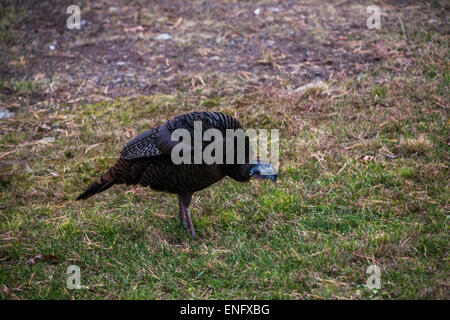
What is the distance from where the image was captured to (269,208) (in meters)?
4.61

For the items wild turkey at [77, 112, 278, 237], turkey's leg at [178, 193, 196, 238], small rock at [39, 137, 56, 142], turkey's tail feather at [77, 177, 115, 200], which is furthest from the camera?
small rock at [39, 137, 56, 142]

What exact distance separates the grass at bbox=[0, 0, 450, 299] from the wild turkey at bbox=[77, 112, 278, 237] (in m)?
0.43

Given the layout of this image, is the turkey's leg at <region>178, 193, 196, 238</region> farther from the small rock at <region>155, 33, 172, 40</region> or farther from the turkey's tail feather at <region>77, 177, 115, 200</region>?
the small rock at <region>155, 33, 172, 40</region>

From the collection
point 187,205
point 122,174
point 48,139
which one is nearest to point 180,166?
point 187,205

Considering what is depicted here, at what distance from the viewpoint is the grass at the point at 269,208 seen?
3732 mm

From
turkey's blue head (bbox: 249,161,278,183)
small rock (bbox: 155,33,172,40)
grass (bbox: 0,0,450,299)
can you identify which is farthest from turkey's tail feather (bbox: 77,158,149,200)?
small rock (bbox: 155,33,172,40)

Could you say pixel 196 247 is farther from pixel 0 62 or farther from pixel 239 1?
pixel 239 1

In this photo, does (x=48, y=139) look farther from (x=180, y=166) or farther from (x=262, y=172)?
(x=262, y=172)

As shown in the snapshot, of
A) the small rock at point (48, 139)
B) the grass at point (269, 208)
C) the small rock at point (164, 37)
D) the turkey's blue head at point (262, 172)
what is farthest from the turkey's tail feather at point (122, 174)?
the small rock at point (164, 37)

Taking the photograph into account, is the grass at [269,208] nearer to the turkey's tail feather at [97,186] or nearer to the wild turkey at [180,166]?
the turkey's tail feather at [97,186]

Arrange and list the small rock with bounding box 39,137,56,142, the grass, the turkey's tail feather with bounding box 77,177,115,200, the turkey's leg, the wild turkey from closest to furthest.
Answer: the grass < the wild turkey < the turkey's leg < the turkey's tail feather with bounding box 77,177,115,200 < the small rock with bounding box 39,137,56,142

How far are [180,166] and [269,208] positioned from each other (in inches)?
39.2

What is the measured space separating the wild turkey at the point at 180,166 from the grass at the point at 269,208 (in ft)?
1.42

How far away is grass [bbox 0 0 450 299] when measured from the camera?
147 inches
